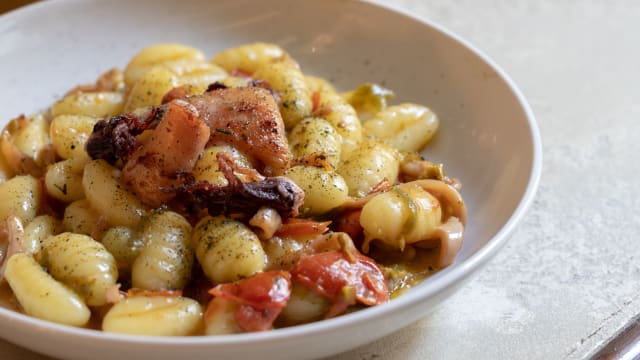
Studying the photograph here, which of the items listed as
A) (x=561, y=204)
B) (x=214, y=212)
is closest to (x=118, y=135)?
(x=214, y=212)

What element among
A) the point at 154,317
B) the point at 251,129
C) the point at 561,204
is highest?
the point at 251,129

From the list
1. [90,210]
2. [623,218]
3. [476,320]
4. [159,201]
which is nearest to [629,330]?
[476,320]

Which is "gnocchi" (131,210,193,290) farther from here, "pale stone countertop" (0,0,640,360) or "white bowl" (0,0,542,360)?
"white bowl" (0,0,542,360)

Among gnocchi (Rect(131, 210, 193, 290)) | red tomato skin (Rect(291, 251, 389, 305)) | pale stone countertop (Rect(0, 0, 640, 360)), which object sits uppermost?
gnocchi (Rect(131, 210, 193, 290))

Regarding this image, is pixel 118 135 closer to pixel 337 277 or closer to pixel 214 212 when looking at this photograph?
pixel 214 212

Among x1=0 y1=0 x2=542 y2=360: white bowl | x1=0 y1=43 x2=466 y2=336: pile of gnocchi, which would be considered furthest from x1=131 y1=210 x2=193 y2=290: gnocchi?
x1=0 y1=0 x2=542 y2=360: white bowl

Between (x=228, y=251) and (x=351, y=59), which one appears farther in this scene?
(x=351, y=59)

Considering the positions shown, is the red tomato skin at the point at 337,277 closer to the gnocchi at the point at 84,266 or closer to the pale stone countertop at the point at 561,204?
the pale stone countertop at the point at 561,204
